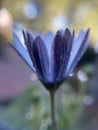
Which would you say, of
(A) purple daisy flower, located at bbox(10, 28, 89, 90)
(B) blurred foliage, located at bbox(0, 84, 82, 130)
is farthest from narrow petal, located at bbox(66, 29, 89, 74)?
(B) blurred foliage, located at bbox(0, 84, 82, 130)

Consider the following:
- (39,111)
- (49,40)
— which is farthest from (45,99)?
(49,40)

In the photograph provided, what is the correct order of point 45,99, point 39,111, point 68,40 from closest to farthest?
point 68,40
point 39,111
point 45,99

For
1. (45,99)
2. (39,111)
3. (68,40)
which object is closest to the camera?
(68,40)

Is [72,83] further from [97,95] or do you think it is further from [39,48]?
[39,48]

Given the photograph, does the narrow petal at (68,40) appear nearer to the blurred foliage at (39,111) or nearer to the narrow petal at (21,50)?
the narrow petal at (21,50)

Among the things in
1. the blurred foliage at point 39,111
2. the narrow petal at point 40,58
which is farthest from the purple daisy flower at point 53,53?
the blurred foliage at point 39,111

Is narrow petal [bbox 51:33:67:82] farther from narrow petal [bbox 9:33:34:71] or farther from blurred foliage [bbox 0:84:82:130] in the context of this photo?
blurred foliage [bbox 0:84:82:130]

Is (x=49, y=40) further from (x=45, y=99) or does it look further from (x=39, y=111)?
(x=45, y=99)

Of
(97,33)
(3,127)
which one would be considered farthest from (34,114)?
(97,33)
